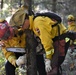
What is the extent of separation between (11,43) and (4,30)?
556 mm

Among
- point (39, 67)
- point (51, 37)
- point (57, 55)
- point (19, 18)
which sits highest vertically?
point (19, 18)

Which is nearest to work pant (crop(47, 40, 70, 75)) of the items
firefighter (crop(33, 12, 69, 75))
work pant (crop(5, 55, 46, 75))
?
firefighter (crop(33, 12, 69, 75))

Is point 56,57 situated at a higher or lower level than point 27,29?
lower

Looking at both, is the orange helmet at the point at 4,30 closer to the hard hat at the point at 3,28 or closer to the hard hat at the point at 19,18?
the hard hat at the point at 3,28

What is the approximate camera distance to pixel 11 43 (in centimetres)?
565

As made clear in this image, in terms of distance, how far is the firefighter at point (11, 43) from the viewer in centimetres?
524

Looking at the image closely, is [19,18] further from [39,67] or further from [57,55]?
[39,67]

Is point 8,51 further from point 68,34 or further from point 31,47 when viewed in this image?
point 68,34

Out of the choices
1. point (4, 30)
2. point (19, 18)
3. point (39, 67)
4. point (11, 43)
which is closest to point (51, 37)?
point (19, 18)

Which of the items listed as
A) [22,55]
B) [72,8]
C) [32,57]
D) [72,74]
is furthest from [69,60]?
[72,8]

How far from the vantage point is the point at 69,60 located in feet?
26.0

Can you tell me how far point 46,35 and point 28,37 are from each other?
1.70ft

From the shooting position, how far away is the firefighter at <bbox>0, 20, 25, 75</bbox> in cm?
524

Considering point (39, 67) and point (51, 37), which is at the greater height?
point (51, 37)
